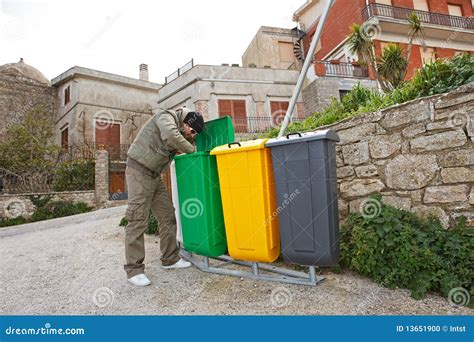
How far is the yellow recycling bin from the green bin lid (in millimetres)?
350

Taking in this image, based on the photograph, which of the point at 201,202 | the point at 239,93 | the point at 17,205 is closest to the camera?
the point at 201,202

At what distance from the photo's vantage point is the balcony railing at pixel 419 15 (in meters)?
13.3

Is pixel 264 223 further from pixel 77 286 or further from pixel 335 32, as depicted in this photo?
pixel 335 32

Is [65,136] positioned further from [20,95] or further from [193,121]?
[193,121]

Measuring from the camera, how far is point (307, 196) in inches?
83.1

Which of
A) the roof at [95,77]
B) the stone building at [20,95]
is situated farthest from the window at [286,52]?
the stone building at [20,95]

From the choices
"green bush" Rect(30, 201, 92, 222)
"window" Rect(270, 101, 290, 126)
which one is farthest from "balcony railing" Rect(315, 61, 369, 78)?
"green bush" Rect(30, 201, 92, 222)

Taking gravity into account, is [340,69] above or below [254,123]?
above

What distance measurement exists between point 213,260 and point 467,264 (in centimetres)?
223

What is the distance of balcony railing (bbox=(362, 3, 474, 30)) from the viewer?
43.7 ft

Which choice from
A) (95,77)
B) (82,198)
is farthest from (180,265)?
(95,77)

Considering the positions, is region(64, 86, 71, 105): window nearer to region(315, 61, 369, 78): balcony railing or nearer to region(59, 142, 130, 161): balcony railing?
region(59, 142, 130, 161): balcony railing

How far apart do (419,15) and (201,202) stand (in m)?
Result: 17.0

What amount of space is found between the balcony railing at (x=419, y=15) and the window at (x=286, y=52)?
5.38 metres
